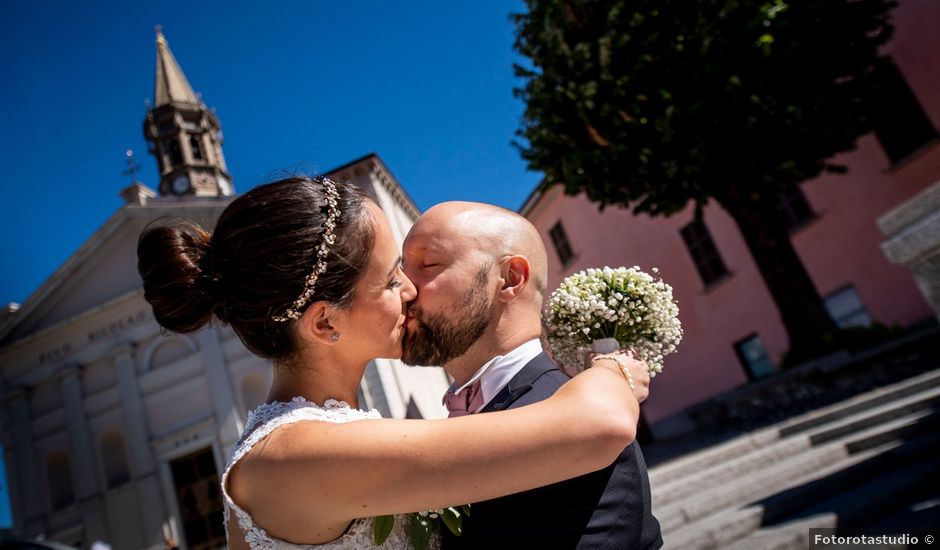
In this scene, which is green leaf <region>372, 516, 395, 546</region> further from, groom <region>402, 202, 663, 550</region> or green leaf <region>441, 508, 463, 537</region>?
groom <region>402, 202, 663, 550</region>

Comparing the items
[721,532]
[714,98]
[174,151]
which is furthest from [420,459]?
[174,151]

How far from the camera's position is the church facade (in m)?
18.2

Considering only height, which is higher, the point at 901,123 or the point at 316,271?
the point at 901,123

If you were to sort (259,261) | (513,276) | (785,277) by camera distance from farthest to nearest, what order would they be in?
(785,277) → (513,276) → (259,261)

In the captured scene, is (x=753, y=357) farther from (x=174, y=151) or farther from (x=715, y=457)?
(x=174, y=151)

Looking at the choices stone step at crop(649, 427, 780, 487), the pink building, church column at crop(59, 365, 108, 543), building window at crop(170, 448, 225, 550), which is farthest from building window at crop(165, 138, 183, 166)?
stone step at crop(649, 427, 780, 487)

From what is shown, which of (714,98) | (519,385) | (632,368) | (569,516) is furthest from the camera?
(714,98)

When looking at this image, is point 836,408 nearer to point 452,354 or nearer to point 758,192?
point 758,192

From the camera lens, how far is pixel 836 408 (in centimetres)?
802

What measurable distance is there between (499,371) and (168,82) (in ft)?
113

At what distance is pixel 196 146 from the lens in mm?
28047

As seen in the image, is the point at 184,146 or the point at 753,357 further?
the point at 184,146

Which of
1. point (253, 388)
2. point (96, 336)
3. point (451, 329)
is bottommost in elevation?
point (451, 329)

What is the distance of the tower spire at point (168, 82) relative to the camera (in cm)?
2914
